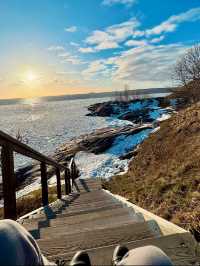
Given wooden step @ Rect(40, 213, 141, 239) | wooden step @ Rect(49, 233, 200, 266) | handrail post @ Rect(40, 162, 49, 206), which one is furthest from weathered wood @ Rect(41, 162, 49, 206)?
wooden step @ Rect(49, 233, 200, 266)

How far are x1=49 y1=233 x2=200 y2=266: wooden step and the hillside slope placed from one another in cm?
138

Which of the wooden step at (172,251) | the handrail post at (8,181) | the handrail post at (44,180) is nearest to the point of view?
the wooden step at (172,251)

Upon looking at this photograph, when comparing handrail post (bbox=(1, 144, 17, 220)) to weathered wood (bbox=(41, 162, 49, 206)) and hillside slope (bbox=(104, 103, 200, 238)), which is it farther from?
hillside slope (bbox=(104, 103, 200, 238))

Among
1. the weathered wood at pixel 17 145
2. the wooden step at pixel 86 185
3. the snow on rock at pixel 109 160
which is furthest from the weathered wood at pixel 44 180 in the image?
the snow on rock at pixel 109 160

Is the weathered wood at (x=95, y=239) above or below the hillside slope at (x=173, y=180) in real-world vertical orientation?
above

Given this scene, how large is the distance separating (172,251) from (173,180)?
6317 mm

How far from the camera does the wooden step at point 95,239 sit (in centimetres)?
Result: 232

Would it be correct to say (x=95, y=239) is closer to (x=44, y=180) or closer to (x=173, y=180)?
(x=44, y=180)

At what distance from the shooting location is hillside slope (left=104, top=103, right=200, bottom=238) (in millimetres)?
5433

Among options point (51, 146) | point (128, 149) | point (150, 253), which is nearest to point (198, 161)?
point (150, 253)

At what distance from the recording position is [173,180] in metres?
8.10

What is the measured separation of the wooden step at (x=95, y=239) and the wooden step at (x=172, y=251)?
0.11 m

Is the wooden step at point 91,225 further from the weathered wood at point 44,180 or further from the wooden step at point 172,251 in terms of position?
the weathered wood at point 44,180

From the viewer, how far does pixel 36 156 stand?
4.63 metres
